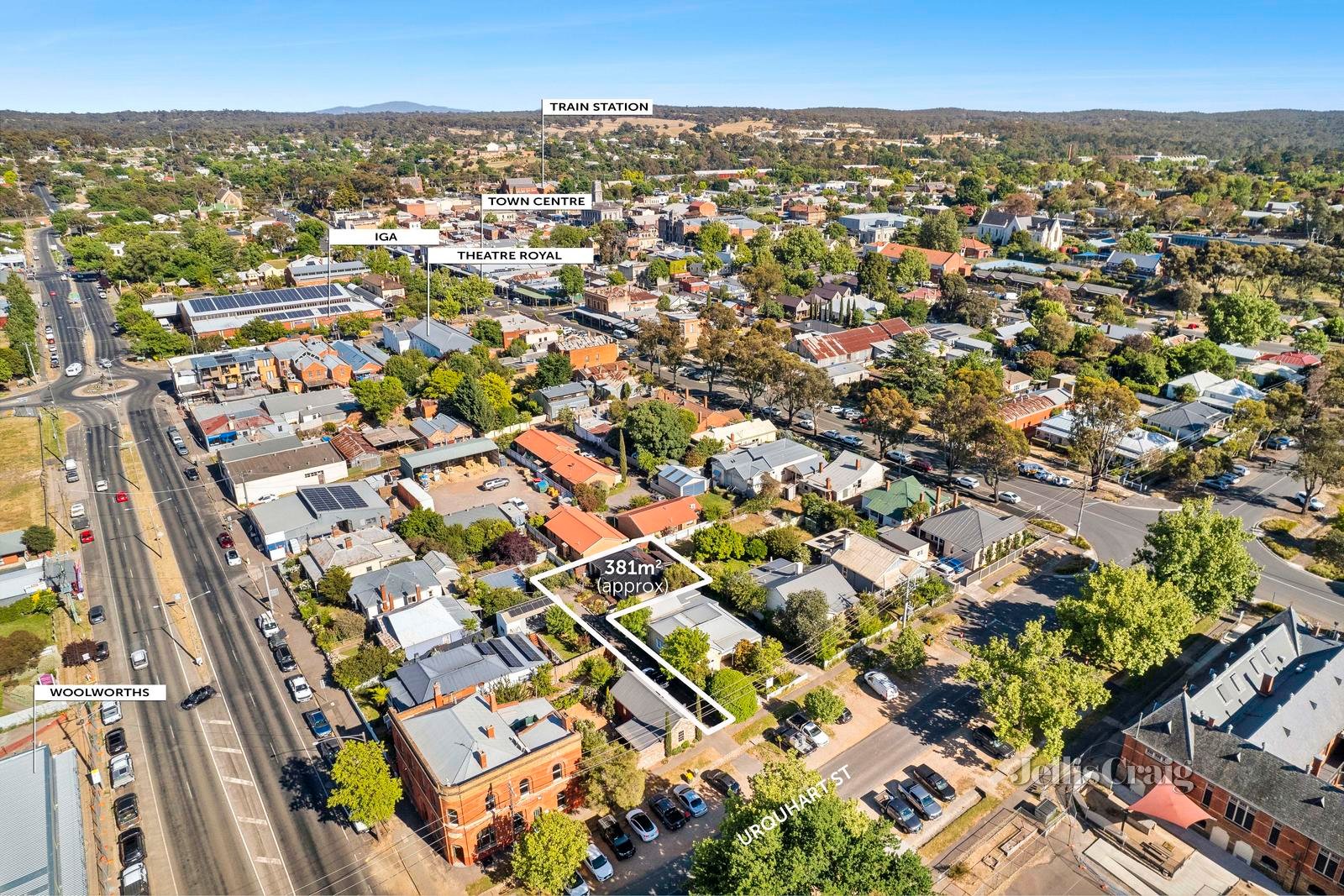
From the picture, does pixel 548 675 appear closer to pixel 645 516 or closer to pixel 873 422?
pixel 645 516

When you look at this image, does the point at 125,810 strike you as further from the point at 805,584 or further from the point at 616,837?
the point at 805,584

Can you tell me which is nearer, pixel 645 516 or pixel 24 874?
pixel 24 874

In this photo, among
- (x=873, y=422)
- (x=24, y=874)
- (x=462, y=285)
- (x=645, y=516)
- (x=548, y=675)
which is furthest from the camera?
(x=462, y=285)

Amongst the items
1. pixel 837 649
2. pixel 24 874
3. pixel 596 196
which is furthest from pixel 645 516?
pixel 596 196

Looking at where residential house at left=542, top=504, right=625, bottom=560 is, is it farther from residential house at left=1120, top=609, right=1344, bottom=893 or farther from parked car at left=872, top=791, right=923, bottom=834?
residential house at left=1120, top=609, right=1344, bottom=893

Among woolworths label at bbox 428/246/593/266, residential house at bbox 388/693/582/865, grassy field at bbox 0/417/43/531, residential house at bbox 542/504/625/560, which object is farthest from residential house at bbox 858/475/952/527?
grassy field at bbox 0/417/43/531

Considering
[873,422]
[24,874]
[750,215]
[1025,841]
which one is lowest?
[1025,841]

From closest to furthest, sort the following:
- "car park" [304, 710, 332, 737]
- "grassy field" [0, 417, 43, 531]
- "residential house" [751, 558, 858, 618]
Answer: "car park" [304, 710, 332, 737]
"residential house" [751, 558, 858, 618]
"grassy field" [0, 417, 43, 531]
